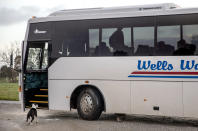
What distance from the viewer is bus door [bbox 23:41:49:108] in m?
14.2

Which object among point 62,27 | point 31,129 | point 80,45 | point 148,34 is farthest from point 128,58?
point 31,129

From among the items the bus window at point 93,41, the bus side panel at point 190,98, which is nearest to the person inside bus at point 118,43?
the bus window at point 93,41

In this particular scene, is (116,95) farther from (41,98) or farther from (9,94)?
(9,94)

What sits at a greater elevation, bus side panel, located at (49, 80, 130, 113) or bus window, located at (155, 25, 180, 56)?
bus window, located at (155, 25, 180, 56)

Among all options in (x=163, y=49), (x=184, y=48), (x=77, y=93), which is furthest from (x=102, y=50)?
(x=184, y=48)

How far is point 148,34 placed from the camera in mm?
12312

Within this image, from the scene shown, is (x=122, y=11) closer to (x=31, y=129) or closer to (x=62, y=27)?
(x=62, y=27)

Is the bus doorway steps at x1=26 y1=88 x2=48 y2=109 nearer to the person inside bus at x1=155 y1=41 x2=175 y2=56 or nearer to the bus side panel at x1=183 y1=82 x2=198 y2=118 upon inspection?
the person inside bus at x1=155 y1=41 x2=175 y2=56

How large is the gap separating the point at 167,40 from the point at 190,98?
6.15 feet

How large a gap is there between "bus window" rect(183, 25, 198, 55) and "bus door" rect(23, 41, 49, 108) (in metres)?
5.08

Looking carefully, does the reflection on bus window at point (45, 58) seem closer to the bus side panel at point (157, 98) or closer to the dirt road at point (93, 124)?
the dirt road at point (93, 124)

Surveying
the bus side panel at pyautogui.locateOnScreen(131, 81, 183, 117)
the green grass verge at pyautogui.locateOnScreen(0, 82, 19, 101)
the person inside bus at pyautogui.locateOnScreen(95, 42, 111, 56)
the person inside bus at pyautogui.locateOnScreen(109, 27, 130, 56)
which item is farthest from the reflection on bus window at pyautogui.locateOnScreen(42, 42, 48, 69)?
the green grass verge at pyautogui.locateOnScreen(0, 82, 19, 101)

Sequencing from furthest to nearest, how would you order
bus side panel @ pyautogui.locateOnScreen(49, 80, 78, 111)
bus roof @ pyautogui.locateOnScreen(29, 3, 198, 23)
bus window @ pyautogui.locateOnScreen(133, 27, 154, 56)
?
1. bus side panel @ pyautogui.locateOnScreen(49, 80, 78, 111)
2. bus window @ pyautogui.locateOnScreen(133, 27, 154, 56)
3. bus roof @ pyautogui.locateOnScreen(29, 3, 198, 23)

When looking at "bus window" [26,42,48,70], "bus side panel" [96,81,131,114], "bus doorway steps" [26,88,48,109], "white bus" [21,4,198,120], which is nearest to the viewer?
"white bus" [21,4,198,120]
